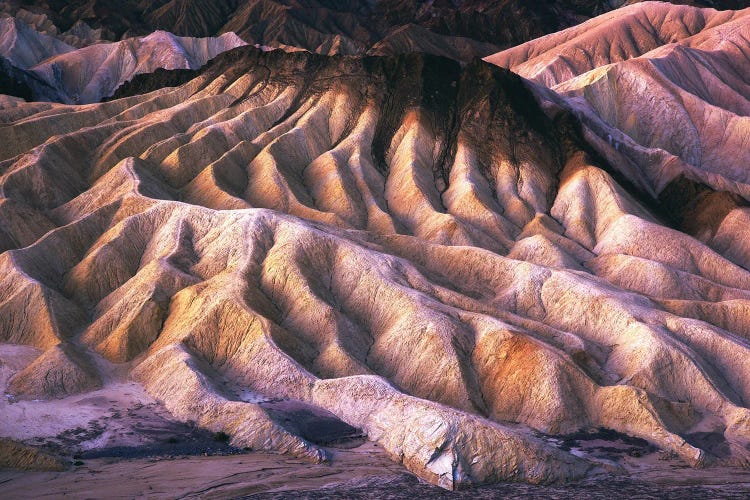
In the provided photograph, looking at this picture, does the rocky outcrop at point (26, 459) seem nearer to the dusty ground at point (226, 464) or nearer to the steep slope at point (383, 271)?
the dusty ground at point (226, 464)

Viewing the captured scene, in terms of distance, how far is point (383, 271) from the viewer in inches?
2569

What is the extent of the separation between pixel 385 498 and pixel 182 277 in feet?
86.3

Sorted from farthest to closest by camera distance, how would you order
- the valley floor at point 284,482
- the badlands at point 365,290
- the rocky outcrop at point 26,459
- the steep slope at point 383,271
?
the steep slope at point 383,271, the badlands at point 365,290, the rocky outcrop at point 26,459, the valley floor at point 284,482

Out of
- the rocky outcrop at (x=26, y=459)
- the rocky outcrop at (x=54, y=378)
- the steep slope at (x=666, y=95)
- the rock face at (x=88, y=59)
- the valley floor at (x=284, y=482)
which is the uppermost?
the rock face at (x=88, y=59)

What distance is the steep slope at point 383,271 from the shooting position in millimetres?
53438

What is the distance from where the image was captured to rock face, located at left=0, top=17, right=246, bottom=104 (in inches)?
6191

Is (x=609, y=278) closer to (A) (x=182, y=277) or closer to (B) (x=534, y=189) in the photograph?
(B) (x=534, y=189)

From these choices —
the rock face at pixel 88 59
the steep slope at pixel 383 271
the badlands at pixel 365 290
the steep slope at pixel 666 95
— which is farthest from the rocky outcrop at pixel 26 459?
the rock face at pixel 88 59

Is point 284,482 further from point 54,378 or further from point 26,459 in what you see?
point 54,378

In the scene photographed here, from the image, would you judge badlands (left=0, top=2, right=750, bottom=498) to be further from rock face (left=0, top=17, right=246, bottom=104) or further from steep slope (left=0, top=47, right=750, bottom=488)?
rock face (left=0, top=17, right=246, bottom=104)

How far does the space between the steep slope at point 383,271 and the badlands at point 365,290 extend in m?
0.22

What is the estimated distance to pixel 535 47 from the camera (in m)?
178

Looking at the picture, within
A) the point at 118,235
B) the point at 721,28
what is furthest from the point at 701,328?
the point at 721,28

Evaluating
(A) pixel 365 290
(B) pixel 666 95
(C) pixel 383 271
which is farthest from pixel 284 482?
(B) pixel 666 95
